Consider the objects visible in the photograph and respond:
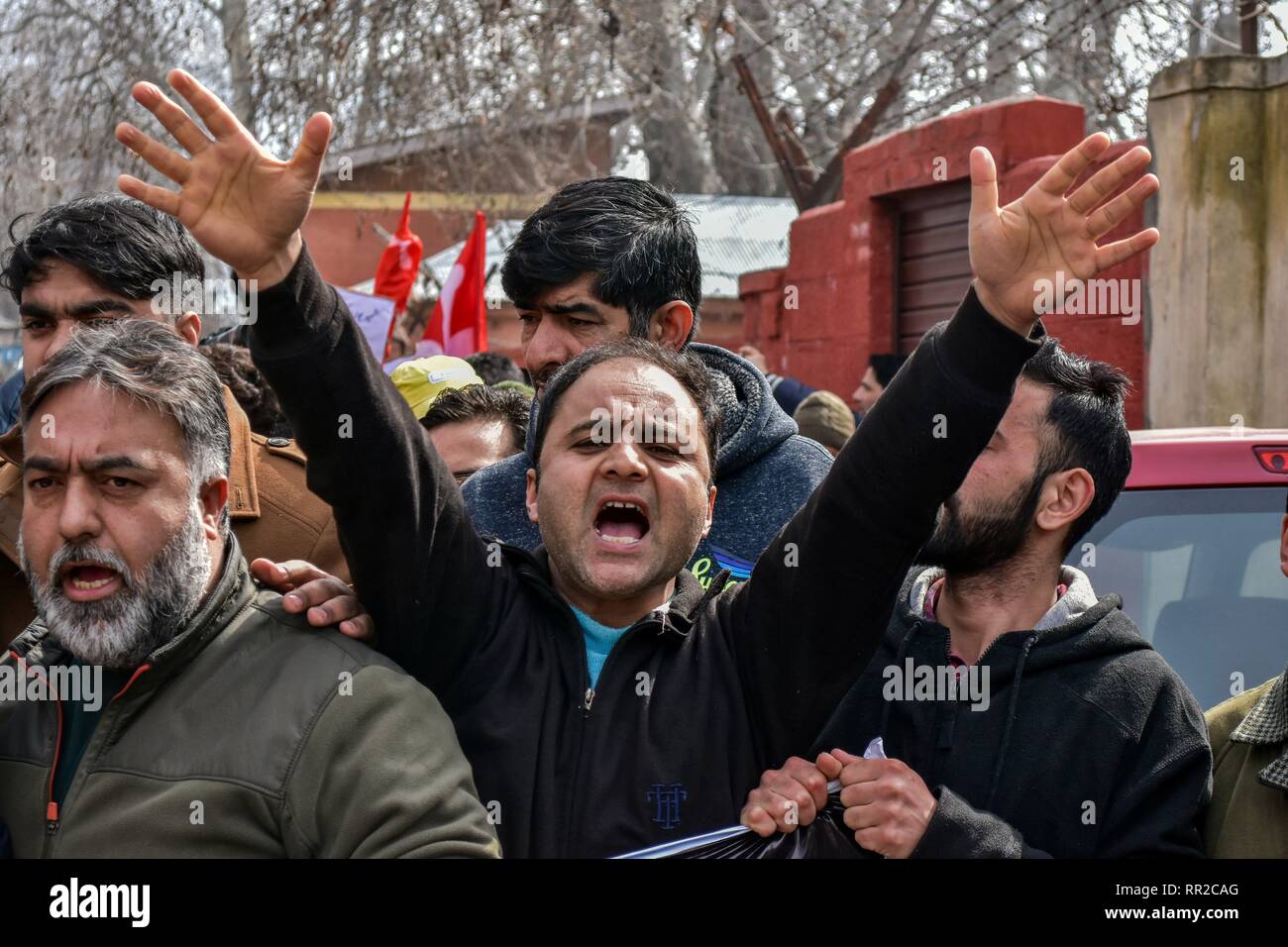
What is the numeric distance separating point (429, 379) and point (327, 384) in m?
2.83

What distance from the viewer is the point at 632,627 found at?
8.08ft

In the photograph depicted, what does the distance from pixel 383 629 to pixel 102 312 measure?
1515mm

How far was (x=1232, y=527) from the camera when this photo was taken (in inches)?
144

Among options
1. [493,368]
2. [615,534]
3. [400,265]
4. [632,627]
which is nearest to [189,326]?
[615,534]

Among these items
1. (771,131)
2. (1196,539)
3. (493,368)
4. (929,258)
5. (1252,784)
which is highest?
(771,131)

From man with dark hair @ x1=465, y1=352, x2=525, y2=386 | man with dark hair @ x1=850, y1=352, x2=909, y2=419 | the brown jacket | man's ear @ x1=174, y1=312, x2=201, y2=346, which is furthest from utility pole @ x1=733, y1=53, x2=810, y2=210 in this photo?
the brown jacket

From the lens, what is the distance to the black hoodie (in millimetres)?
2553

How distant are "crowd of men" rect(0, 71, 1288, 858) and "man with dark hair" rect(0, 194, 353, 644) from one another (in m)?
0.77

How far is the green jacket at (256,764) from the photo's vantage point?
226 centimetres

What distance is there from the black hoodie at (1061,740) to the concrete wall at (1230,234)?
192 inches

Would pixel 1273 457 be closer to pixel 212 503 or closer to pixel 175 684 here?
pixel 212 503

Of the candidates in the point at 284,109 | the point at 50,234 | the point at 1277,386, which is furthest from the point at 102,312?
the point at 284,109

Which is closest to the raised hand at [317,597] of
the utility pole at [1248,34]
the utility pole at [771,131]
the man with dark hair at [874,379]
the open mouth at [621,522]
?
the open mouth at [621,522]

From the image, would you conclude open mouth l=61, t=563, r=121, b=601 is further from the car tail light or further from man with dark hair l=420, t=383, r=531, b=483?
the car tail light
